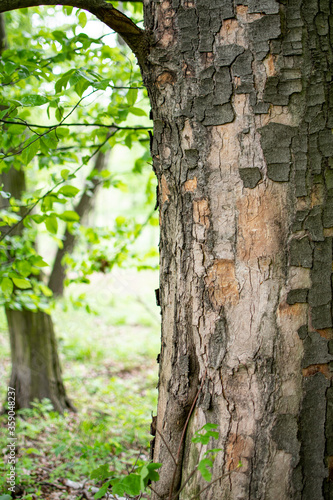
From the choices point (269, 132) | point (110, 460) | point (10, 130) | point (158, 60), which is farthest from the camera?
point (110, 460)

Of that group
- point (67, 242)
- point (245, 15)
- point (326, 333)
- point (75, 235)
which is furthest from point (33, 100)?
point (67, 242)

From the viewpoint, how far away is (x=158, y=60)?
62.5 inches

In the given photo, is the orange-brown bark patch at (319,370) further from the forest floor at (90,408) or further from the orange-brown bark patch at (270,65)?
the orange-brown bark patch at (270,65)

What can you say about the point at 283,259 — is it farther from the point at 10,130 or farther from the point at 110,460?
the point at 110,460

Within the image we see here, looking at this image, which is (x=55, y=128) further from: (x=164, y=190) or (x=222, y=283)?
(x=222, y=283)

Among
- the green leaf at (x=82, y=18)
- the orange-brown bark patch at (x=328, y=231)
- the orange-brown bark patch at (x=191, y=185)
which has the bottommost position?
the orange-brown bark patch at (x=328, y=231)

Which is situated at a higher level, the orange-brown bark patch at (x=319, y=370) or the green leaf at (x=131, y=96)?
the green leaf at (x=131, y=96)

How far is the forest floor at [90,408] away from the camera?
109 inches

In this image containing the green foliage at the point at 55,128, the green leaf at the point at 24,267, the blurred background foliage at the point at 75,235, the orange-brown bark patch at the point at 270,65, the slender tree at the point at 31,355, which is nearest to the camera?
the orange-brown bark patch at the point at 270,65

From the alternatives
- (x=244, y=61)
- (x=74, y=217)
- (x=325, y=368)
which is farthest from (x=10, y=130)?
(x=325, y=368)

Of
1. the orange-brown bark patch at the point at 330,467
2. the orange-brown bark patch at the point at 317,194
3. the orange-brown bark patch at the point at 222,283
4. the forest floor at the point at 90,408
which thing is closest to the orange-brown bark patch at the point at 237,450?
the orange-brown bark patch at the point at 330,467

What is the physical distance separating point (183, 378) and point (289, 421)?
461 mm

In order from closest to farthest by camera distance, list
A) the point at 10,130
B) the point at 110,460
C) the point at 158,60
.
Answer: the point at 158,60
the point at 10,130
the point at 110,460

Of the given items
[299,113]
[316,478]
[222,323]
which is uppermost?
[299,113]
